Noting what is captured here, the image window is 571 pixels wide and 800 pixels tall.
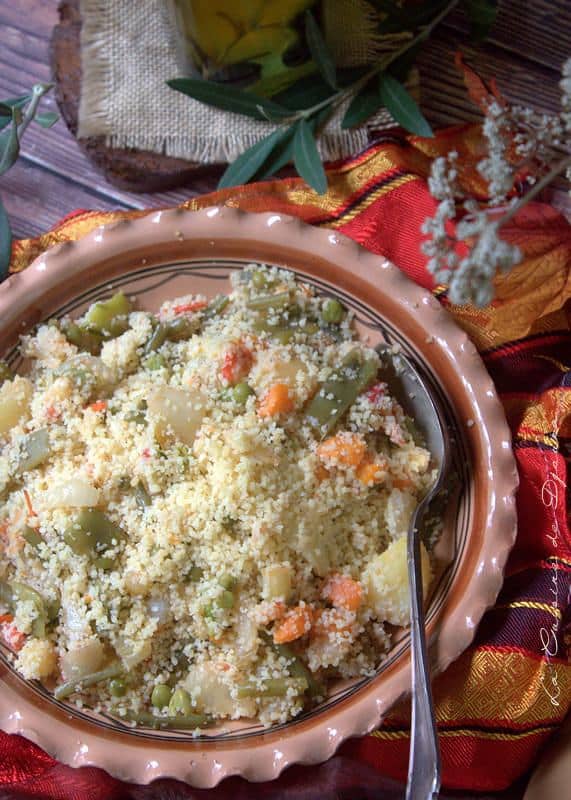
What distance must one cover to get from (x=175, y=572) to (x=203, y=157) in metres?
0.98

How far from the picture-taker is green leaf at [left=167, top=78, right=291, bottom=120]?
1752mm

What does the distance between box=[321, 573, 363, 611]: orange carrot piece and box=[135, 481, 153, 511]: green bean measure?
342 millimetres

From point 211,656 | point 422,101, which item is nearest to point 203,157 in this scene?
point 422,101

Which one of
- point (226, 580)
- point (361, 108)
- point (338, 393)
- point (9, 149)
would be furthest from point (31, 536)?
point (361, 108)

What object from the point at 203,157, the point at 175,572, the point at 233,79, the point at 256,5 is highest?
the point at 256,5

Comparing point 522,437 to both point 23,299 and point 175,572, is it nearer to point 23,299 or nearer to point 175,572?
point 175,572

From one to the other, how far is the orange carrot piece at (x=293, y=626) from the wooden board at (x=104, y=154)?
3.41 feet

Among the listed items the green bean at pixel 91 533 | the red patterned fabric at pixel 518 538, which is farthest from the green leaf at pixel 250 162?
the green bean at pixel 91 533

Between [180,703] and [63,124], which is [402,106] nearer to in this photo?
[63,124]

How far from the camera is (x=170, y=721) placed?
1395 mm

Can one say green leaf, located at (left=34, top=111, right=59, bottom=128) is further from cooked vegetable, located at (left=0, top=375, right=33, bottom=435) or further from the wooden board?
cooked vegetable, located at (left=0, top=375, right=33, bottom=435)

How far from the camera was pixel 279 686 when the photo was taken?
1381 mm

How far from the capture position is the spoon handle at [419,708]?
1281 mm

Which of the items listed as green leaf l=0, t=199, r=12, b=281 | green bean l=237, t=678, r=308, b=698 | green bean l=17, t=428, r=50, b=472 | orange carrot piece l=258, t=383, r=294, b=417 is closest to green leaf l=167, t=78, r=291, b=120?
green leaf l=0, t=199, r=12, b=281
